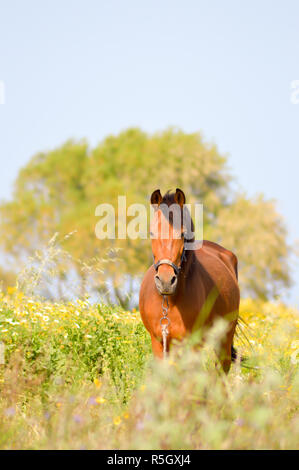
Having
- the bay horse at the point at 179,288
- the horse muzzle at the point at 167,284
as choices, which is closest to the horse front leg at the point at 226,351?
the bay horse at the point at 179,288

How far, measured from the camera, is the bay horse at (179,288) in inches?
231

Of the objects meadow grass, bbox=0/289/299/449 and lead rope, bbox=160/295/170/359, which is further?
lead rope, bbox=160/295/170/359

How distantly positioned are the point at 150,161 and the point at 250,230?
6924 millimetres

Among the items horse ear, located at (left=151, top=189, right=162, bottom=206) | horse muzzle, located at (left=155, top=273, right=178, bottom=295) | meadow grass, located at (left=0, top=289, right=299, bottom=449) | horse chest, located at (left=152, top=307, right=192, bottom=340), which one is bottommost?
meadow grass, located at (left=0, top=289, right=299, bottom=449)

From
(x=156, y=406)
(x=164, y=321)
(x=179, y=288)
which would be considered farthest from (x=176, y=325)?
(x=156, y=406)

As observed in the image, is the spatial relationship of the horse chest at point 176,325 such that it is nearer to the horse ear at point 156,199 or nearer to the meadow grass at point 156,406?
the meadow grass at point 156,406

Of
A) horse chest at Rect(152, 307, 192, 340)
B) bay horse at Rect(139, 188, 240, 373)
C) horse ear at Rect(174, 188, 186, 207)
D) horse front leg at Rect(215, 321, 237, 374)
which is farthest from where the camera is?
horse front leg at Rect(215, 321, 237, 374)

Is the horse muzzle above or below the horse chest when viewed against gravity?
above

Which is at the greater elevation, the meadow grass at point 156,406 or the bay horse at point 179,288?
the bay horse at point 179,288

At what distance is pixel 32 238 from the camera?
33.5 metres

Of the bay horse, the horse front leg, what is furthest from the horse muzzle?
the horse front leg

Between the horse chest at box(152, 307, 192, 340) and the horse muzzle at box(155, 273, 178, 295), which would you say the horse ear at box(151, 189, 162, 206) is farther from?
the horse chest at box(152, 307, 192, 340)

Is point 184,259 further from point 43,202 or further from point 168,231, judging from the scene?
point 43,202

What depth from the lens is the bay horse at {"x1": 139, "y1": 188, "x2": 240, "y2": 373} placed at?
231 inches
